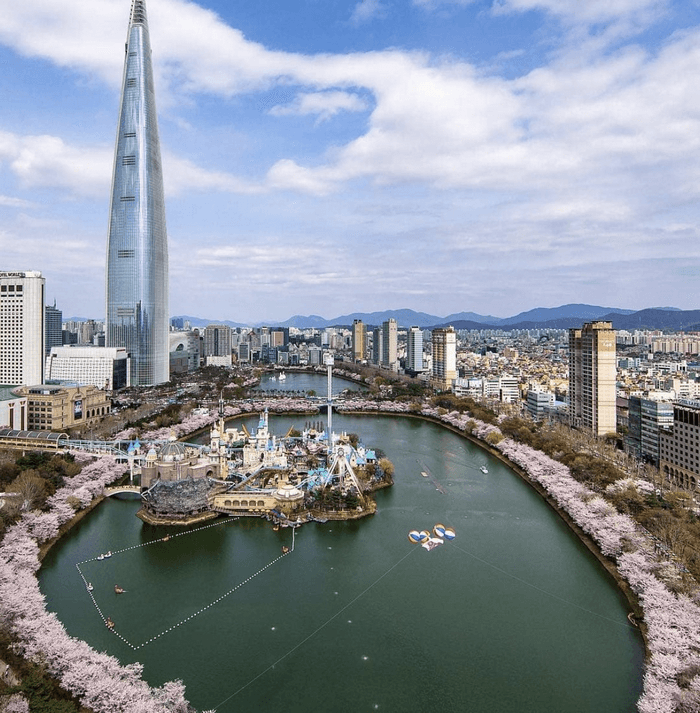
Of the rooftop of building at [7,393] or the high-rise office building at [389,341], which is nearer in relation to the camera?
the rooftop of building at [7,393]

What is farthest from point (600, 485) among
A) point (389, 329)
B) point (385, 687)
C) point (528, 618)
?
point (389, 329)

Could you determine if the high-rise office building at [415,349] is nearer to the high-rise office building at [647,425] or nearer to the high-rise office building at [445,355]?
the high-rise office building at [445,355]

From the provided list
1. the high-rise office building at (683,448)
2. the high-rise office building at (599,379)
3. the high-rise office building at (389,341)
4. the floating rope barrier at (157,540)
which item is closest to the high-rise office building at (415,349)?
the high-rise office building at (389,341)

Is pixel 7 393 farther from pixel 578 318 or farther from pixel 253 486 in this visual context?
pixel 578 318

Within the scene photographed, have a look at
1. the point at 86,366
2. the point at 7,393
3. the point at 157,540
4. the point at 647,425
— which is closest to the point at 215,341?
the point at 86,366

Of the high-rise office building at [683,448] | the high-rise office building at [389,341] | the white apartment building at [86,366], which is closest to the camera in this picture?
the high-rise office building at [683,448]

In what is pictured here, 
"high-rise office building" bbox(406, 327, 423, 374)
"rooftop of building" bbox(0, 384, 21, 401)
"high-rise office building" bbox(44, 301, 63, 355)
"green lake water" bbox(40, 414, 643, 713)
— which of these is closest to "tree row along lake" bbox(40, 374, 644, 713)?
"green lake water" bbox(40, 414, 643, 713)
